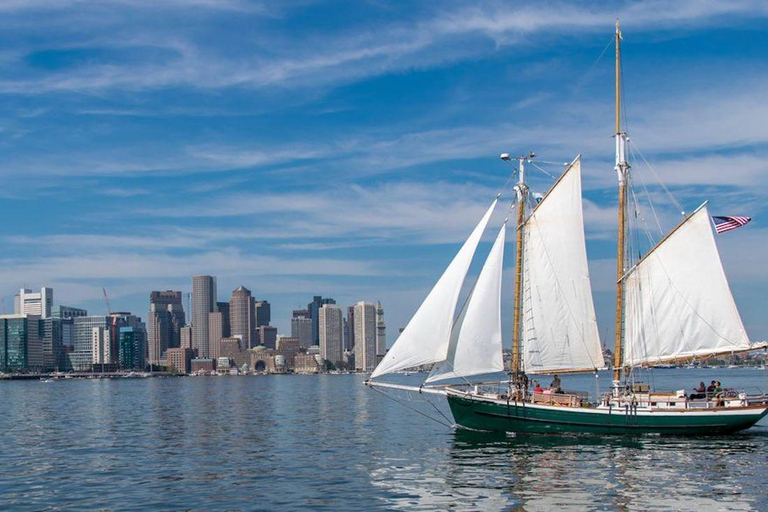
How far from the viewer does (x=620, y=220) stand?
56.8m

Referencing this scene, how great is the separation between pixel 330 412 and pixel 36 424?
86.2 ft

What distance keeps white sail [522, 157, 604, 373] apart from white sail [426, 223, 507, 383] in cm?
320

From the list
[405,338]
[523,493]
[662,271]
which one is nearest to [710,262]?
[662,271]

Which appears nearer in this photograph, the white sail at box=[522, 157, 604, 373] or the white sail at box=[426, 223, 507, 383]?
the white sail at box=[426, 223, 507, 383]

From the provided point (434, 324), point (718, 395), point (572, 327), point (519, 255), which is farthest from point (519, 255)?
point (718, 395)

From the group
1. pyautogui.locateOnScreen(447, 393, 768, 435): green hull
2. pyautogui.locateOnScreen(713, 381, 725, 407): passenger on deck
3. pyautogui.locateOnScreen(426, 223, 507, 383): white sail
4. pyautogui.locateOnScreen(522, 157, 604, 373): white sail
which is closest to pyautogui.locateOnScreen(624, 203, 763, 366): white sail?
pyautogui.locateOnScreen(713, 381, 725, 407): passenger on deck

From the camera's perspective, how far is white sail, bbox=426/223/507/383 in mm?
52344

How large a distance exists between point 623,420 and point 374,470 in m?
17.1

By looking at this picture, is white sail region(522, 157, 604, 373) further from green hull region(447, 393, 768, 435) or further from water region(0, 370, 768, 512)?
water region(0, 370, 768, 512)

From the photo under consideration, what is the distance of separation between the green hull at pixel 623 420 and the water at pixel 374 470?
0.81m

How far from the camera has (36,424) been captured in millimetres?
74562

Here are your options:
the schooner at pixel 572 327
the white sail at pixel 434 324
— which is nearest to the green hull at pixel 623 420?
the schooner at pixel 572 327

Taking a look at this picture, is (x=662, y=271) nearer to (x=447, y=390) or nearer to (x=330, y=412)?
(x=447, y=390)

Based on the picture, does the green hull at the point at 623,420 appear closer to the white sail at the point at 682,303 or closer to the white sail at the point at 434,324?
the white sail at the point at 682,303
